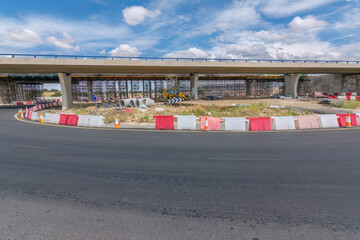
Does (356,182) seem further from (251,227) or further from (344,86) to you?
(344,86)

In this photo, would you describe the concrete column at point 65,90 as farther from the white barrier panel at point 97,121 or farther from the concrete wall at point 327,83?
the concrete wall at point 327,83

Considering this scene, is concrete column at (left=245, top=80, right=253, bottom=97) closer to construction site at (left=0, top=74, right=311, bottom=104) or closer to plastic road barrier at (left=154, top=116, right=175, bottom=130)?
construction site at (left=0, top=74, right=311, bottom=104)

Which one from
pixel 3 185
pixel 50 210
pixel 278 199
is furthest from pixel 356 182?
pixel 3 185

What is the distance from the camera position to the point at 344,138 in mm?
8539

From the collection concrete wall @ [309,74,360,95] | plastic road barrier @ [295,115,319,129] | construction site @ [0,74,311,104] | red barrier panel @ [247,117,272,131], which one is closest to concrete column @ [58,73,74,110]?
construction site @ [0,74,311,104]

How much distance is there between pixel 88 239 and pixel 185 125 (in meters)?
9.46

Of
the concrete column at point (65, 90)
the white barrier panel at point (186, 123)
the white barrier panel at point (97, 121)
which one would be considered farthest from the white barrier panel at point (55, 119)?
the concrete column at point (65, 90)

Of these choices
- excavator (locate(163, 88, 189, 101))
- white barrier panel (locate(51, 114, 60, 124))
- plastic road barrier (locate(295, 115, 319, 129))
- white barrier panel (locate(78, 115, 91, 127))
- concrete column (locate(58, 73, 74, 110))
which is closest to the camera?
plastic road barrier (locate(295, 115, 319, 129))

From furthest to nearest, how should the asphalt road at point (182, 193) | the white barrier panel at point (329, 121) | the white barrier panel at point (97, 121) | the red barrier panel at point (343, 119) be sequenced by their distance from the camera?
1. the white barrier panel at point (97, 121)
2. the red barrier panel at point (343, 119)
3. the white barrier panel at point (329, 121)
4. the asphalt road at point (182, 193)

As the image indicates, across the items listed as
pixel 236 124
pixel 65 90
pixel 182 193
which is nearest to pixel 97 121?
pixel 236 124

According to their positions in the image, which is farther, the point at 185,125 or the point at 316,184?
the point at 185,125

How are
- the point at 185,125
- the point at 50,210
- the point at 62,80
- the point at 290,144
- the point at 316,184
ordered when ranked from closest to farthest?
the point at 50,210 → the point at 316,184 → the point at 290,144 → the point at 185,125 → the point at 62,80

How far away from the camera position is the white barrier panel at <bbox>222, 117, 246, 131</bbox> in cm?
1112

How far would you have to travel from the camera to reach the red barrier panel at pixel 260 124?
11.1 m
